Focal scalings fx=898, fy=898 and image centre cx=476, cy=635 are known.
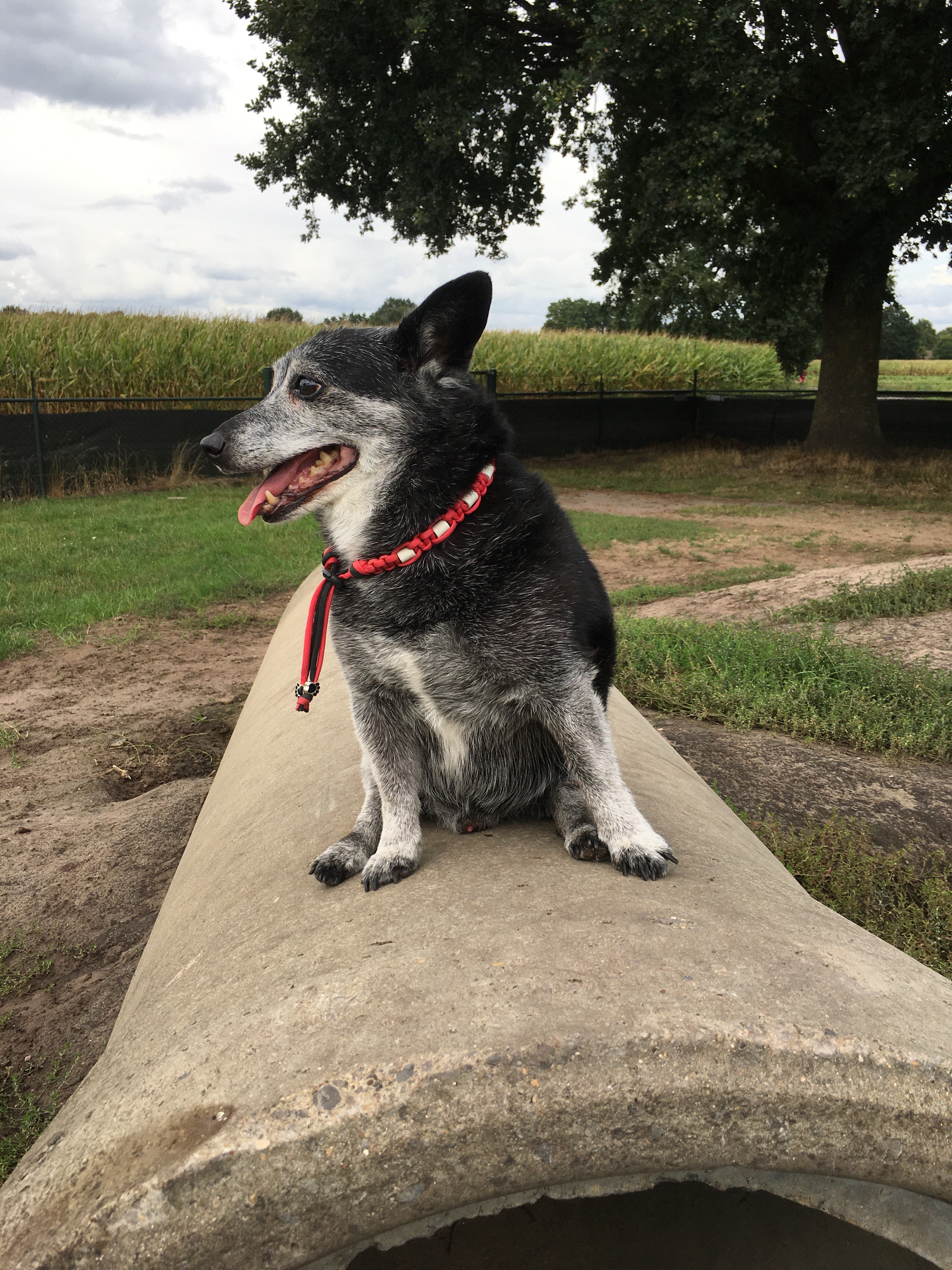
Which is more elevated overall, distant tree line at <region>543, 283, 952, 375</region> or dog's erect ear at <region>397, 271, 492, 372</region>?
distant tree line at <region>543, 283, 952, 375</region>

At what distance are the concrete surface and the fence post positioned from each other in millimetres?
13970

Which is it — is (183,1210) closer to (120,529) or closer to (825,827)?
(825,827)

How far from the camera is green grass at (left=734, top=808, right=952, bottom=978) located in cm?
340

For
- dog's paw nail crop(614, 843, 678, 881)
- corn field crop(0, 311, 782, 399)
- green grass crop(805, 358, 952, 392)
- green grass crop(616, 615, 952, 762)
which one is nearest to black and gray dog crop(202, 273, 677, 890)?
dog's paw nail crop(614, 843, 678, 881)

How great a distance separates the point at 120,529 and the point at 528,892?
36.0 ft

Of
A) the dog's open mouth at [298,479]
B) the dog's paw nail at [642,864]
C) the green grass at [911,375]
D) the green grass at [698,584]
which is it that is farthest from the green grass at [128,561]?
the green grass at [911,375]

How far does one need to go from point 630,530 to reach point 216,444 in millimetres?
9665

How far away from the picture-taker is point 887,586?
700 cm

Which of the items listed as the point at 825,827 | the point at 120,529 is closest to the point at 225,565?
the point at 120,529

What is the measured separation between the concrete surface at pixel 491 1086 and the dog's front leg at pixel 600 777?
0.53ft

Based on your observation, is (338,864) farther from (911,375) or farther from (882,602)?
(911,375)

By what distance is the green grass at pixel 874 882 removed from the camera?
3.40m

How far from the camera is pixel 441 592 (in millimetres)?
2277

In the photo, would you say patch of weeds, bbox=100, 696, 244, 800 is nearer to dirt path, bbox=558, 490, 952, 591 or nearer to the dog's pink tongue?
the dog's pink tongue
